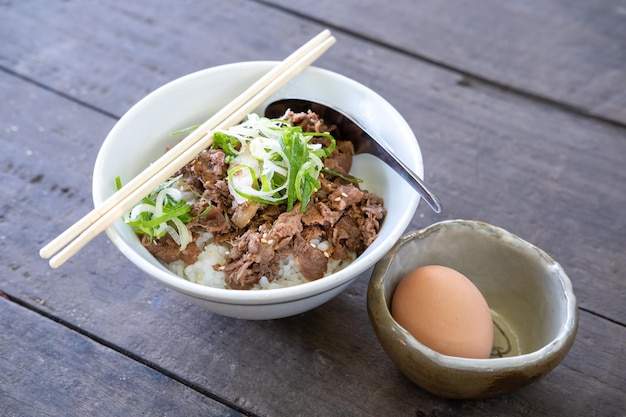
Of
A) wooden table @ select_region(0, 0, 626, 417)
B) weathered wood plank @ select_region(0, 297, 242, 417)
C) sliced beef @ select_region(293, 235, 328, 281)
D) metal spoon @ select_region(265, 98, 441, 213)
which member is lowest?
weathered wood plank @ select_region(0, 297, 242, 417)

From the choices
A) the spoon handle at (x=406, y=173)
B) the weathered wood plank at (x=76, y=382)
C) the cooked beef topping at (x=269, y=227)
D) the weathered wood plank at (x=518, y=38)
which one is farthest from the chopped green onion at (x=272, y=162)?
the weathered wood plank at (x=518, y=38)

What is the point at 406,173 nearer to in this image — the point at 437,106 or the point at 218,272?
the point at 218,272

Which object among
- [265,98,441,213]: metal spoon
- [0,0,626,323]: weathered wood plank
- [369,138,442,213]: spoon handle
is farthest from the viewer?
[0,0,626,323]: weathered wood plank

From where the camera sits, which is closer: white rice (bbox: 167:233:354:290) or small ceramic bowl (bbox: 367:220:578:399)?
small ceramic bowl (bbox: 367:220:578:399)

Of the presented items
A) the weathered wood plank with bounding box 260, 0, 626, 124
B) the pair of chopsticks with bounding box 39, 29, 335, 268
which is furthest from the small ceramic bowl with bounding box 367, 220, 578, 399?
the weathered wood plank with bounding box 260, 0, 626, 124

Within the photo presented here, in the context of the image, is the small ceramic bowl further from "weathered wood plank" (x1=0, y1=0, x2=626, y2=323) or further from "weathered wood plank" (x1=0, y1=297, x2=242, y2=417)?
"weathered wood plank" (x1=0, y1=297, x2=242, y2=417)

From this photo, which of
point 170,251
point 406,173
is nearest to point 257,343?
point 170,251

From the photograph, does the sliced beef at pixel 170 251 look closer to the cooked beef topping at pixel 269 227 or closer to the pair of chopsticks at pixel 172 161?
the cooked beef topping at pixel 269 227
